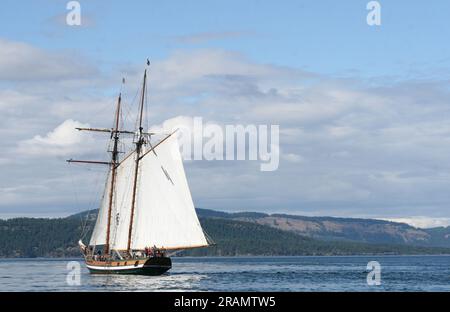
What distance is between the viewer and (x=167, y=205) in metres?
117

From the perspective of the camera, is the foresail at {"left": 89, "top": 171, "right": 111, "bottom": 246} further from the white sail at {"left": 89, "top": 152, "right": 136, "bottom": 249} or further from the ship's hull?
the ship's hull

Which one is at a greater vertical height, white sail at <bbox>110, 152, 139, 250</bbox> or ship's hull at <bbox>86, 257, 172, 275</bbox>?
white sail at <bbox>110, 152, 139, 250</bbox>

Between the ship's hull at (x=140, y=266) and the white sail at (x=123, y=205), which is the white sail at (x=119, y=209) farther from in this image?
the ship's hull at (x=140, y=266)

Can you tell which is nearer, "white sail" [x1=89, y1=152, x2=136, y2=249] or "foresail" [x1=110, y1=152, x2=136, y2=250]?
"foresail" [x1=110, y1=152, x2=136, y2=250]

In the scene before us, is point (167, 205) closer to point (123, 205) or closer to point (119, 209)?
point (123, 205)

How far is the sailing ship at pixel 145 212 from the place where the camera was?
116562mm

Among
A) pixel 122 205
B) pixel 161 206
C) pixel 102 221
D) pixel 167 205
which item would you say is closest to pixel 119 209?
pixel 122 205

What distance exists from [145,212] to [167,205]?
4.26 m

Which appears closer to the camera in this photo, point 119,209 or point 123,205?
point 123,205

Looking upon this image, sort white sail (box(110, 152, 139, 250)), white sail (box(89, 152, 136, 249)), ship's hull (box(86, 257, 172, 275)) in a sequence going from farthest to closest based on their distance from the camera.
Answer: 1. white sail (box(89, 152, 136, 249))
2. white sail (box(110, 152, 139, 250))
3. ship's hull (box(86, 257, 172, 275))

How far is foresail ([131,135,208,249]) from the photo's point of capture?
382 feet
